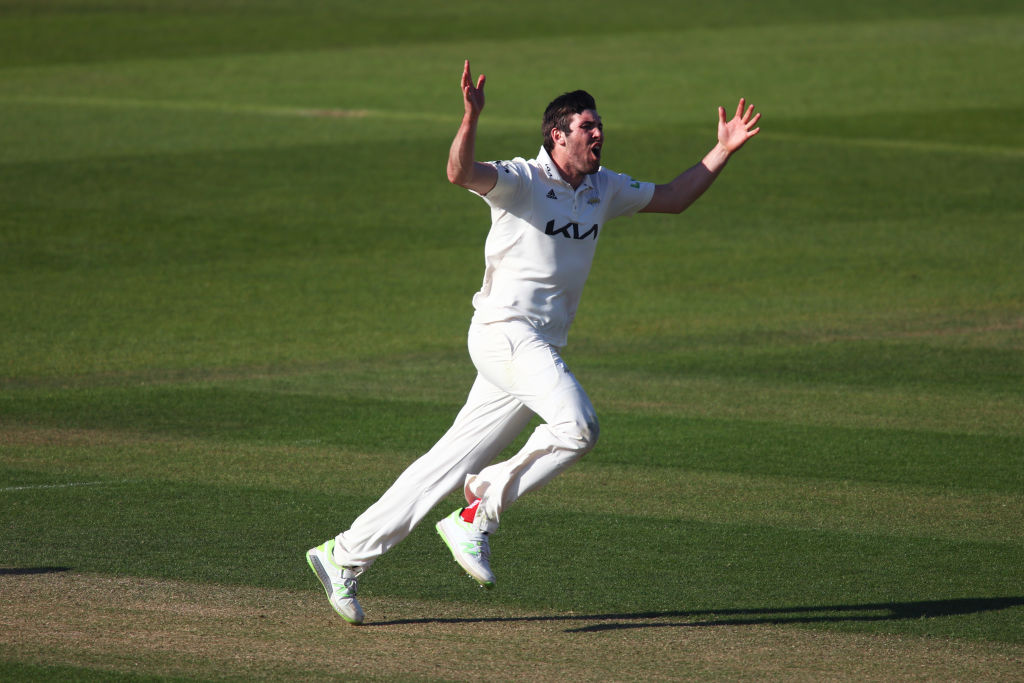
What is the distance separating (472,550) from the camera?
6.76 metres

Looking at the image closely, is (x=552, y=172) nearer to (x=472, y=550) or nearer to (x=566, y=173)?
(x=566, y=173)

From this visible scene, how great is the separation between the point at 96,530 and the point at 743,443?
14.1 feet

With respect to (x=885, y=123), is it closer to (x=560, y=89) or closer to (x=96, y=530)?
(x=560, y=89)

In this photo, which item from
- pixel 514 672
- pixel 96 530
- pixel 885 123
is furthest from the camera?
pixel 885 123

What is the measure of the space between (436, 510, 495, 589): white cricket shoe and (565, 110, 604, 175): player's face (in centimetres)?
172

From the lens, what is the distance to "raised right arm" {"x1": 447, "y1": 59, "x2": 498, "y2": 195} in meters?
6.43

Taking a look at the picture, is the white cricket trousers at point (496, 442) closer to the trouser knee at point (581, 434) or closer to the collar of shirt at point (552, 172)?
the trouser knee at point (581, 434)

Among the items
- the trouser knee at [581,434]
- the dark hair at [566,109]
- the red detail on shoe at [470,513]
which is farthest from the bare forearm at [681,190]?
the red detail on shoe at [470,513]

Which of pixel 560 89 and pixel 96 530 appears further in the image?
pixel 560 89

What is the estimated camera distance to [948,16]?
3828 cm

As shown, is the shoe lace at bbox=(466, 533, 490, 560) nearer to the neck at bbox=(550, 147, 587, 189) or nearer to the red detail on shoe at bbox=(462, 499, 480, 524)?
the red detail on shoe at bbox=(462, 499, 480, 524)

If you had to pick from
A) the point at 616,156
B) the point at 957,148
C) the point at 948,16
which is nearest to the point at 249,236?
the point at 616,156

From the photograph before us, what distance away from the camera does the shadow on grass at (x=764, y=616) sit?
22.1ft

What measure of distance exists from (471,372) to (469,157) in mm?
6446
